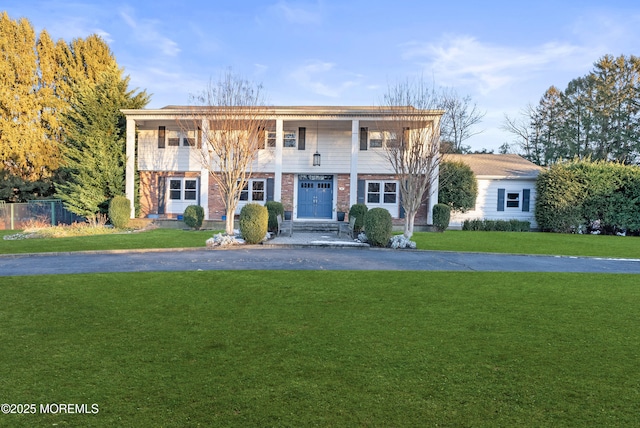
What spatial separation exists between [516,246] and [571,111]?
1279 inches

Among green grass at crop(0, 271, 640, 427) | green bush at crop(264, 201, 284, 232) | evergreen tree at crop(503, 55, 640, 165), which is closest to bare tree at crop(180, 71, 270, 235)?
green bush at crop(264, 201, 284, 232)

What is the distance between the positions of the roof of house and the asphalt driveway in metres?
12.7

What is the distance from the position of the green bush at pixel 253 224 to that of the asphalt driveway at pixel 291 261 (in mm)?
1089

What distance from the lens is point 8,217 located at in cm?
2134

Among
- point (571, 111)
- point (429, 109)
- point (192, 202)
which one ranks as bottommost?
point (192, 202)

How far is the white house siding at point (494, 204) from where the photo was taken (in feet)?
78.7

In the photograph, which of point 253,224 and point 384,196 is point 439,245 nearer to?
point 253,224

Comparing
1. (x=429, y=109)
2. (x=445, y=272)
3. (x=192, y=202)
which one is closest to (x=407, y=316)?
(x=445, y=272)

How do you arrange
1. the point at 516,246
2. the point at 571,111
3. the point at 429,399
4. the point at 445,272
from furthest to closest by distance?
the point at 571,111 → the point at 516,246 → the point at 445,272 → the point at 429,399

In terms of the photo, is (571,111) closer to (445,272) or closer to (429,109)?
(429,109)

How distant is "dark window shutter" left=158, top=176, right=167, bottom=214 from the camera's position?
2341 centimetres

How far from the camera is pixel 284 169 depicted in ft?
74.3

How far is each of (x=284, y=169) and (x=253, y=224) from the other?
8707mm

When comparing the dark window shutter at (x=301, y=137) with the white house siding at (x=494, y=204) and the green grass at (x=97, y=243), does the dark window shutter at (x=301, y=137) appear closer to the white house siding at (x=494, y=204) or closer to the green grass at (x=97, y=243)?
the green grass at (x=97, y=243)
